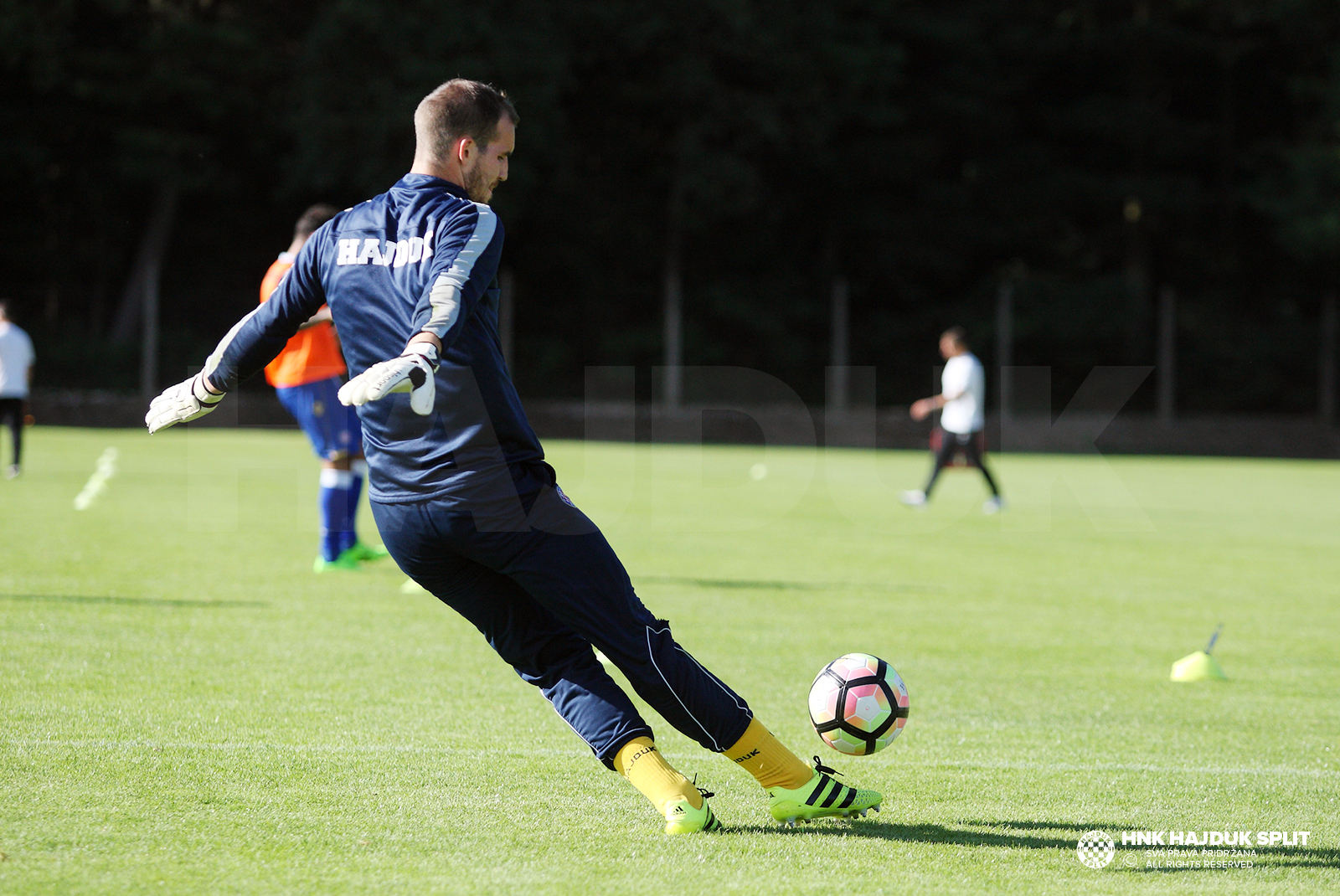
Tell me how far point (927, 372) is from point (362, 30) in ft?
51.8

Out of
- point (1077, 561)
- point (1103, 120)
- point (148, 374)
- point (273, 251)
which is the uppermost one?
point (1103, 120)

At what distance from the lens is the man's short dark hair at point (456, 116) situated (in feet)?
12.2

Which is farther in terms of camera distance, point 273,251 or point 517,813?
point 273,251

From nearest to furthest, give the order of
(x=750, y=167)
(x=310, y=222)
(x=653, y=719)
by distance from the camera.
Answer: (x=653, y=719)
(x=310, y=222)
(x=750, y=167)

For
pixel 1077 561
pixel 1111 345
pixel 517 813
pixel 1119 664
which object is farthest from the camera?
pixel 1111 345

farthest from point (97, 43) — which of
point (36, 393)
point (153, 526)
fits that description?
point (153, 526)

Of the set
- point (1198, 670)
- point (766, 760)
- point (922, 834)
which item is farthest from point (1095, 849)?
point (1198, 670)

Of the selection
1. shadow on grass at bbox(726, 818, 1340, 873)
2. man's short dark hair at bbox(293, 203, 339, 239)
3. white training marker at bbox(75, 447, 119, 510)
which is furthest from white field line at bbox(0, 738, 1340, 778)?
white training marker at bbox(75, 447, 119, 510)

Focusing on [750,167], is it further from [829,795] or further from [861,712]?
[829,795]

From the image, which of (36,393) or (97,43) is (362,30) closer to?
(97,43)

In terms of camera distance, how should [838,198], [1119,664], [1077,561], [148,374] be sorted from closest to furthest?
1. [1119,664]
2. [1077,561]
3. [148,374]
4. [838,198]

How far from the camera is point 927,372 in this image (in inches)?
1262

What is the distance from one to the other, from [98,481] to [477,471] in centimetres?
1309

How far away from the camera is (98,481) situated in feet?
50.0
